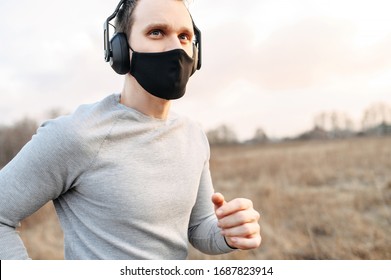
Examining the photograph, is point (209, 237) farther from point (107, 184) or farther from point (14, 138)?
point (14, 138)

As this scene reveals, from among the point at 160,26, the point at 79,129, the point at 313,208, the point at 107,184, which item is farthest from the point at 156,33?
the point at 313,208

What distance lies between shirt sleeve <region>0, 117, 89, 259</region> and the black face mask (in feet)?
1.15

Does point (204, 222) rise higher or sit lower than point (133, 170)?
lower

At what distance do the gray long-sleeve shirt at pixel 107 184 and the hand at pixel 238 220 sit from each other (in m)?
0.19

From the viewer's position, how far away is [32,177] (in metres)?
1.07

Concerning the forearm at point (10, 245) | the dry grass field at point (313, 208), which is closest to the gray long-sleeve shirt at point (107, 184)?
the forearm at point (10, 245)

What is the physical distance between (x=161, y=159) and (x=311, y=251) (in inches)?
133

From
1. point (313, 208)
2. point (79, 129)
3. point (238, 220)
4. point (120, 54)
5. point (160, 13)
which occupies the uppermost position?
point (160, 13)

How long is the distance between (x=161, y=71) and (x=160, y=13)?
0.19m

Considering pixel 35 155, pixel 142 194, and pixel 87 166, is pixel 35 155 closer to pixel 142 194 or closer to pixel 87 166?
pixel 87 166

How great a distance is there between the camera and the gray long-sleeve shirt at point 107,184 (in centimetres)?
108

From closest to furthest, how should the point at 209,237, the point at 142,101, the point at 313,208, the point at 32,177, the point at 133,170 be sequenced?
the point at 32,177 → the point at 133,170 → the point at 142,101 → the point at 209,237 → the point at 313,208

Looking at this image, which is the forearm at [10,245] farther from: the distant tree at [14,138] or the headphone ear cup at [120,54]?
the distant tree at [14,138]
